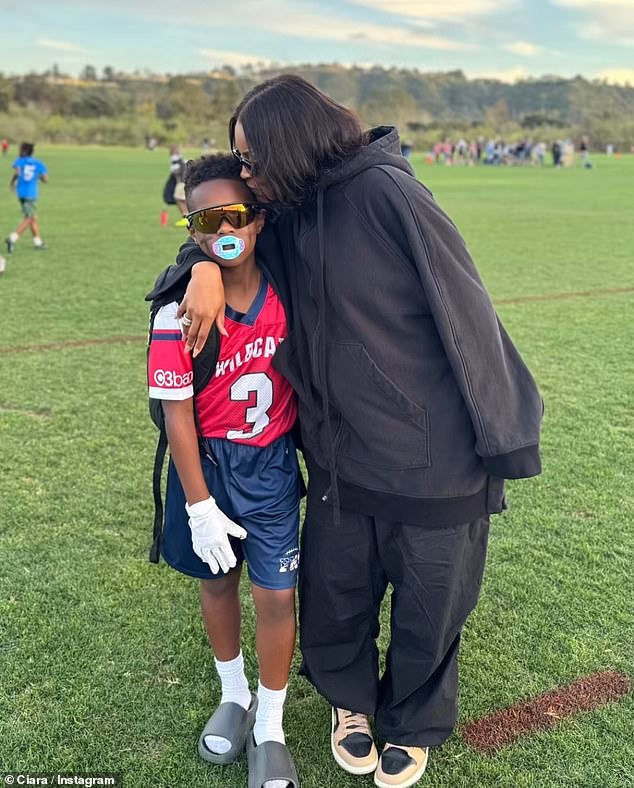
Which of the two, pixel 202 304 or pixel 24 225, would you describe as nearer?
pixel 202 304

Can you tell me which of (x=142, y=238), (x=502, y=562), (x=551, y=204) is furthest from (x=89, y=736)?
(x=551, y=204)

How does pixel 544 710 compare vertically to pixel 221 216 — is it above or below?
below

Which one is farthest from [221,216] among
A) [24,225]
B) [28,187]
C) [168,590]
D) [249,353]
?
[28,187]

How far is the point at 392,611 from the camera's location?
2.29 m

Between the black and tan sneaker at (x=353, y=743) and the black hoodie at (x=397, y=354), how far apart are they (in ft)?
2.61

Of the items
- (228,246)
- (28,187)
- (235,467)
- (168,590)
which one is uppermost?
(228,246)

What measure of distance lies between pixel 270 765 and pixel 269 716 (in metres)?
0.15

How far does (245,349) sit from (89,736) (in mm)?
1386

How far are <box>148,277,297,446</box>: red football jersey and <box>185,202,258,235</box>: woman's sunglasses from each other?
208 mm

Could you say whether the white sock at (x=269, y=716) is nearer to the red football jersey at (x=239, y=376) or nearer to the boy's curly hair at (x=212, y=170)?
the red football jersey at (x=239, y=376)

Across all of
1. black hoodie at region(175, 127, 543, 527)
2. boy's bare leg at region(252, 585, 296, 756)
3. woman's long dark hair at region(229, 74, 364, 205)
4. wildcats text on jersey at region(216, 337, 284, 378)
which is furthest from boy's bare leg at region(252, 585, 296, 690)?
woman's long dark hair at region(229, 74, 364, 205)

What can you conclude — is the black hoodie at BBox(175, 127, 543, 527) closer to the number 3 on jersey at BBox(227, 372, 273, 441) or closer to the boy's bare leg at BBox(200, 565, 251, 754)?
the number 3 on jersey at BBox(227, 372, 273, 441)

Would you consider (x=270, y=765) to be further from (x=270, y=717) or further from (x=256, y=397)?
(x=256, y=397)

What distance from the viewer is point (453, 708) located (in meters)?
2.39
